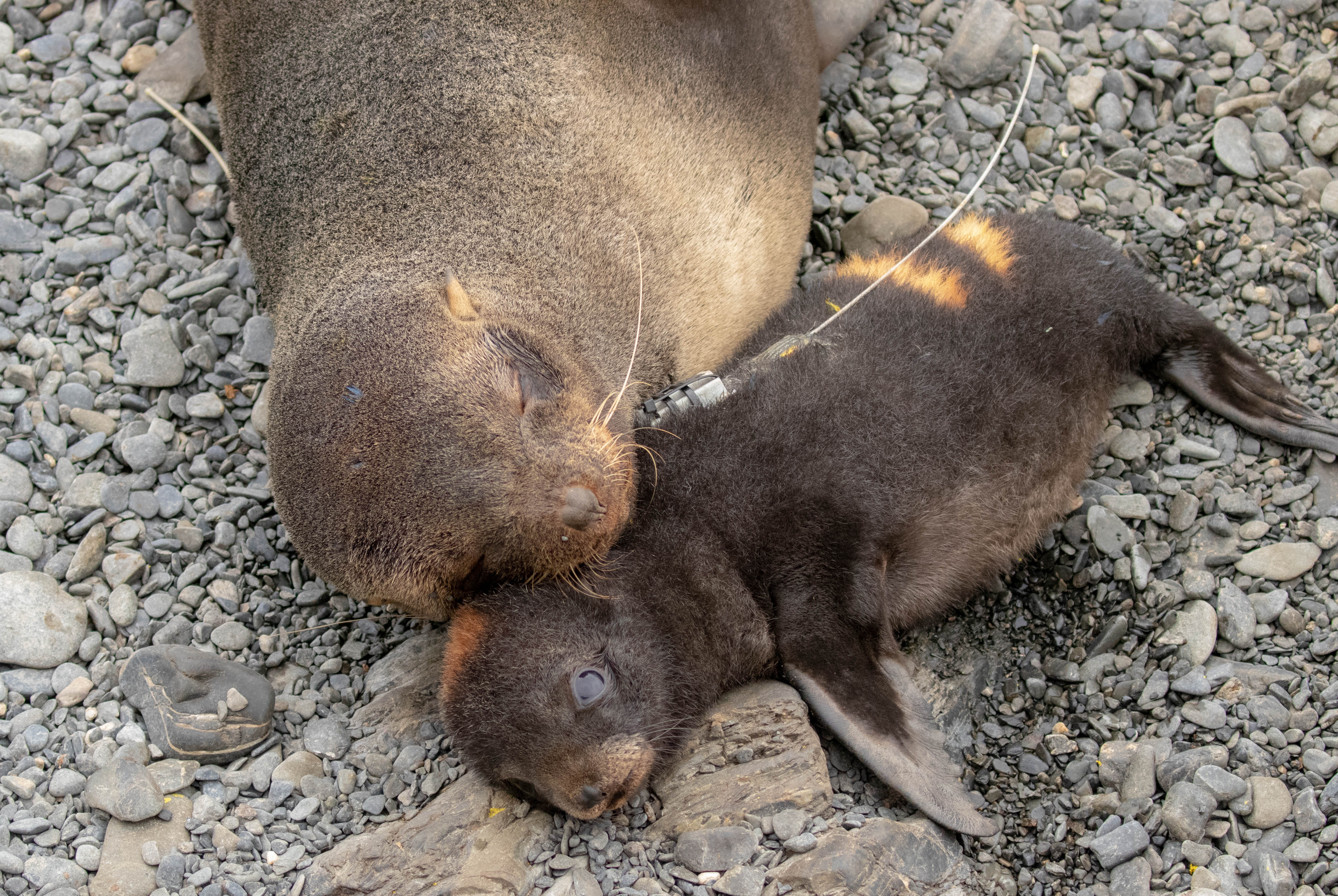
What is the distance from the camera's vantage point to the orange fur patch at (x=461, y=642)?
370cm

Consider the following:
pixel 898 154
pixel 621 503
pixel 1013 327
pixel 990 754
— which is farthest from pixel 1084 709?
pixel 898 154

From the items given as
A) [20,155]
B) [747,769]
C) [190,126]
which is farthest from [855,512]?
[20,155]

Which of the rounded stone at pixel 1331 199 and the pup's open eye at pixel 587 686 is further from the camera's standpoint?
the rounded stone at pixel 1331 199

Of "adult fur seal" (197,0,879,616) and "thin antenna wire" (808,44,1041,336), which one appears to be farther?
"thin antenna wire" (808,44,1041,336)

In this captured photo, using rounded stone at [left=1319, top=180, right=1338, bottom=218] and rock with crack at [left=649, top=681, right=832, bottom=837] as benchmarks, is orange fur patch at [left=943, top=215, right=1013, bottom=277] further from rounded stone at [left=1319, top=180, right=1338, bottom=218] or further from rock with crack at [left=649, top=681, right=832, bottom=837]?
rock with crack at [left=649, top=681, right=832, bottom=837]

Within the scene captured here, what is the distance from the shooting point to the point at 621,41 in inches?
184

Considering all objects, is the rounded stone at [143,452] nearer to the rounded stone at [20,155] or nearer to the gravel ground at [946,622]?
the gravel ground at [946,622]

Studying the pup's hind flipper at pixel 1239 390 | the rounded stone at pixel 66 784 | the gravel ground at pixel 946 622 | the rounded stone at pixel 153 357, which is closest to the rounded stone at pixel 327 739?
the gravel ground at pixel 946 622

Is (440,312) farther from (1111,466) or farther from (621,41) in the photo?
(1111,466)

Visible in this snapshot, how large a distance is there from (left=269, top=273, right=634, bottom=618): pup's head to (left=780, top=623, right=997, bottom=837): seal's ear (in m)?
0.78

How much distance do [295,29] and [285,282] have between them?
3.33 ft

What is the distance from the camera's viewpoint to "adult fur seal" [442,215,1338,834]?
3617mm

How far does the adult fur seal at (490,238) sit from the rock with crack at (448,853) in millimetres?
631

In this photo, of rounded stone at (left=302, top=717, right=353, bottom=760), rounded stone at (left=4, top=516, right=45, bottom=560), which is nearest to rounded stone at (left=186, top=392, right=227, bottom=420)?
rounded stone at (left=4, top=516, right=45, bottom=560)
